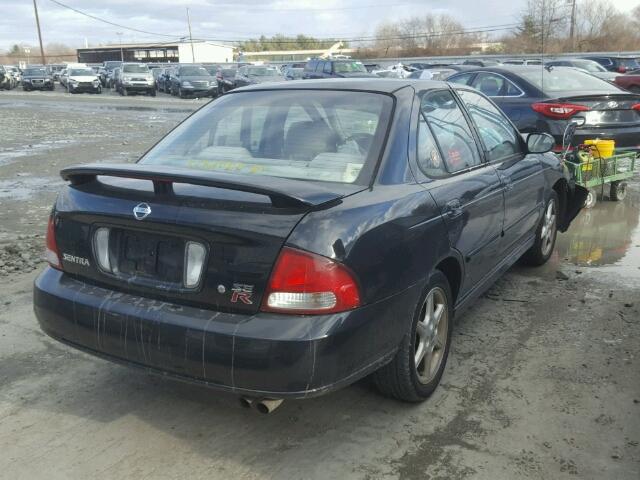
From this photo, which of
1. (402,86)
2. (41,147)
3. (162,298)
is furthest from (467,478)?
(41,147)

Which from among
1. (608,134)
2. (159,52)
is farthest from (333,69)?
(159,52)

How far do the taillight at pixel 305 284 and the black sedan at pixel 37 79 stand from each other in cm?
4761

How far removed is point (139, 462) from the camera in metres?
2.88

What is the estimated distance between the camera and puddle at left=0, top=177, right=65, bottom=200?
28.9 feet

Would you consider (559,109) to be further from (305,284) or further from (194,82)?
(194,82)

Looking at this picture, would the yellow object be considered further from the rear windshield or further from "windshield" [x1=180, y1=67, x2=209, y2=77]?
"windshield" [x1=180, y1=67, x2=209, y2=77]

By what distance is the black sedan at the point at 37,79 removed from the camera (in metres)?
44.8

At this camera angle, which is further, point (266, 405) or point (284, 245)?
point (266, 405)

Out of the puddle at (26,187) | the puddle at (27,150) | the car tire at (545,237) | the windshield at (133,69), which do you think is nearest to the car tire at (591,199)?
the car tire at (545,237)

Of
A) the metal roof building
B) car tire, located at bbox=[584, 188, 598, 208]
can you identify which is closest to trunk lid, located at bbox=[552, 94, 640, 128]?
car tire, located at bbox=[584, 188, 598, 208]

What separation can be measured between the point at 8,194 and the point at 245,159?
671 centimetres

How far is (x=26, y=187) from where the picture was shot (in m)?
9.42

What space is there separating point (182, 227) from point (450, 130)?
191 cm

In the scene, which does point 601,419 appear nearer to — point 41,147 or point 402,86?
point 402,86
